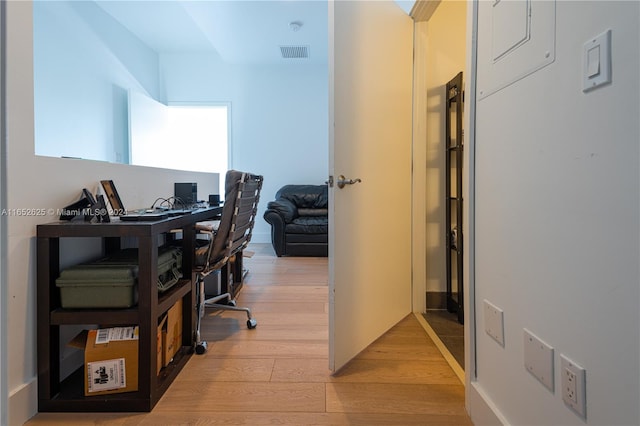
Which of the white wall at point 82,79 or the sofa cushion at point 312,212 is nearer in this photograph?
the white wall at point 82,79

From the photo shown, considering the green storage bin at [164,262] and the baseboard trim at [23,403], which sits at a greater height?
the green storage bin at [164,262]

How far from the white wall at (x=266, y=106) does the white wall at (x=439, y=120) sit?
307cm

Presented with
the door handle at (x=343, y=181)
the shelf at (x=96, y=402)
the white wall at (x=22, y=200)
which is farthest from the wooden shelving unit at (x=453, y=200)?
the white wall at (x=22, y=200)

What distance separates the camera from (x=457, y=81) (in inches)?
81.0

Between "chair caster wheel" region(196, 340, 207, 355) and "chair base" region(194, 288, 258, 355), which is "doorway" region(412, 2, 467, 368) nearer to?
"chair base" region(194, 288, 258, 355)

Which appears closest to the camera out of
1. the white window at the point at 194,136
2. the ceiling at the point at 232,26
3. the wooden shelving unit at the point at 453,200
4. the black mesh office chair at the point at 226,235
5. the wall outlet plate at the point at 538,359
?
the wall outlet plate at the point at 538,359

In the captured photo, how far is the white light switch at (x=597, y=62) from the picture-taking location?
2.23 ft

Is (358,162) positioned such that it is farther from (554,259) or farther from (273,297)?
(273,297)

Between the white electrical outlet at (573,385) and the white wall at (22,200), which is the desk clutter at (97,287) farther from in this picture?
the white electrical outlet at (573,385)

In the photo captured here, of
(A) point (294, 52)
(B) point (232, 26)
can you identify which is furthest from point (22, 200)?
(A) point (294, 52)

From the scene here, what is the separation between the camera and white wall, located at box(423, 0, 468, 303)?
7.43 ft

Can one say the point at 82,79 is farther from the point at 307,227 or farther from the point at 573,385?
the point at 573,385

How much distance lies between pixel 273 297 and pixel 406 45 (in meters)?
2.10

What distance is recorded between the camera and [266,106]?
209 inches
